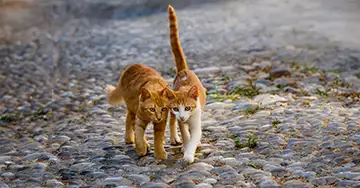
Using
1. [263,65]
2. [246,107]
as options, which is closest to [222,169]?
[246,107]

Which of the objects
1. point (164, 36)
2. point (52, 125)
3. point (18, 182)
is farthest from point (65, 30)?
point (18, 182)

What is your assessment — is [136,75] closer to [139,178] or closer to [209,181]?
[139,178]

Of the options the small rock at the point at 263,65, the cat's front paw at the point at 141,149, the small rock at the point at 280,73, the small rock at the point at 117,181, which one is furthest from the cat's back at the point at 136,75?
the small rock at the point at 263,65

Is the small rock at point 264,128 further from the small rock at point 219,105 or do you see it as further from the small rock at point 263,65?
the small rock at point 263,65

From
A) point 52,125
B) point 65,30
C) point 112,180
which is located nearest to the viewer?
point 112,180

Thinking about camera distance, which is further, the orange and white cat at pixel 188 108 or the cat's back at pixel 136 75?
the cat's back at pixel 136 75

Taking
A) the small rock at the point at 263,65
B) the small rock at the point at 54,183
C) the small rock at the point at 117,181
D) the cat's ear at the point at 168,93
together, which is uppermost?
the cat's ear at the point at 168,93

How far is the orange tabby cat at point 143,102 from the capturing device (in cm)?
707

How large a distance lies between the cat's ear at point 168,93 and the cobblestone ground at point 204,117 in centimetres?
74

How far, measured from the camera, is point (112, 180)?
21.9 ft

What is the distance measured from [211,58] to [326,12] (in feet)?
16.6

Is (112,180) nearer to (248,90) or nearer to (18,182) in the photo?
(18,182)

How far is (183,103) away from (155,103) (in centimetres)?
30

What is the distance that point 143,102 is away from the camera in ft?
23.4
